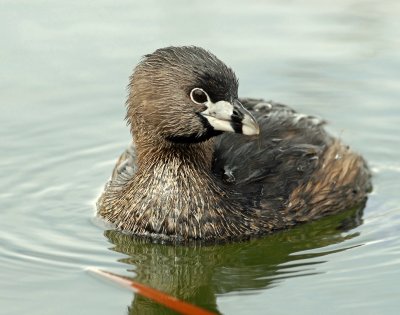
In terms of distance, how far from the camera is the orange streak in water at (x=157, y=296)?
11233mm

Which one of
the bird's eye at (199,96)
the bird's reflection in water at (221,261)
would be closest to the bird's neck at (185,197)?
the bird's reflection in water at (221,261)

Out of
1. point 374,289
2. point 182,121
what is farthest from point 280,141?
point 374,289

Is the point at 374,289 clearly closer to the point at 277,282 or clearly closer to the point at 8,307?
the point at 277,282

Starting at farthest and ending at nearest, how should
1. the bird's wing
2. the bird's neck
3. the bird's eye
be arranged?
1. the bird's wing
2. the bird's neck
3. the bird's eye

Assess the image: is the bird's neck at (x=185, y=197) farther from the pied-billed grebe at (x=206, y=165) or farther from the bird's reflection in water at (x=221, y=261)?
the bird's reflection in water at (x=221, y=261)

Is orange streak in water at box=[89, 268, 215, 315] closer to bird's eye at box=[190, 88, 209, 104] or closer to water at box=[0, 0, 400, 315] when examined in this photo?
water at box=[0, 0, 400, 315]

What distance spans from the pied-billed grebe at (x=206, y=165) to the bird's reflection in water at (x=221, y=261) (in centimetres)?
12

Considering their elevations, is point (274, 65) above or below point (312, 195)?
above

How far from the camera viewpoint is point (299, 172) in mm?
13062

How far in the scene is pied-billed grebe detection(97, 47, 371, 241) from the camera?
12102 millimetres

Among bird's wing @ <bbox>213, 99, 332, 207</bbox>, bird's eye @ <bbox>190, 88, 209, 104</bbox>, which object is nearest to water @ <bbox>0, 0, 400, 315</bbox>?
bird's wing @ <bbox>213, 99, 332, 207</bbox>

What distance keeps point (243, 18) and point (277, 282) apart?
254 inches

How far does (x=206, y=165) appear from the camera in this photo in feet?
41.5

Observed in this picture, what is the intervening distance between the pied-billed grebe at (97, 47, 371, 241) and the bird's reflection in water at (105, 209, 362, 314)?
12 cm
